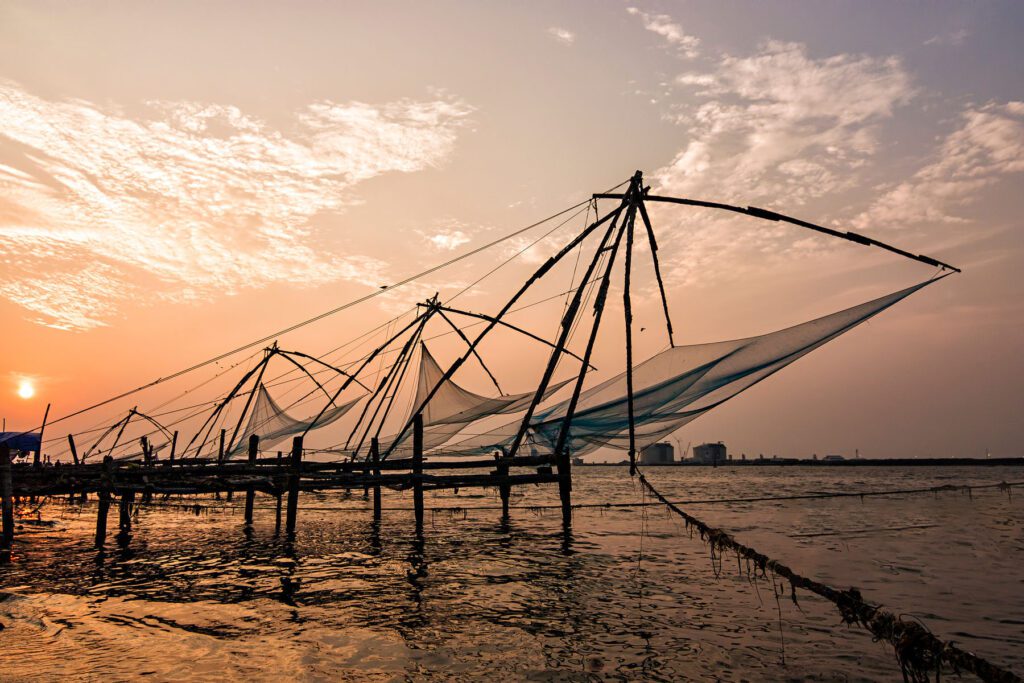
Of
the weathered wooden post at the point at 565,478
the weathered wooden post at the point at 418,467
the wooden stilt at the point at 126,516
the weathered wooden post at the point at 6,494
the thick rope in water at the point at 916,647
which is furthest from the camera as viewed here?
the wooden stilt at the point at 126,516

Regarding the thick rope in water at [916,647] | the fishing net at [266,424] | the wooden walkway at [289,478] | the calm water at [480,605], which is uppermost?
the fishing net at [266,424]

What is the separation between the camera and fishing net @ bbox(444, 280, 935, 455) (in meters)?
9.57

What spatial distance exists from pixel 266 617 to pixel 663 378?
286 inches

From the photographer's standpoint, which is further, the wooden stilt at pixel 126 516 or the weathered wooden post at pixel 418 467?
the wooden stilt at pixel 126 516

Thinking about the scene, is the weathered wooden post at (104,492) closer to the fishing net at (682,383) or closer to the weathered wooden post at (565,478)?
the fishing net at (682,383)

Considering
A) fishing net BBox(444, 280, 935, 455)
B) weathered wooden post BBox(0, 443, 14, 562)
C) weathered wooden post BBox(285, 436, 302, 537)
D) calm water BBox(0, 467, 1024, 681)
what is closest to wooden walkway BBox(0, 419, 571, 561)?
weathered wooden post BBox(285, 436, 302, 537)

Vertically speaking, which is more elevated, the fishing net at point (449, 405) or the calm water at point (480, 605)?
the fishing net at point (449, 405)

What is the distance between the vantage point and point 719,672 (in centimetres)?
557

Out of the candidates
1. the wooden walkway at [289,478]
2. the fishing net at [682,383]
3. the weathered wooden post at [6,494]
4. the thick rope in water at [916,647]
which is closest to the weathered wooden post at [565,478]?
the wooden walkway at [289,478]

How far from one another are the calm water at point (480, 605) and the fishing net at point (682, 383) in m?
2.35

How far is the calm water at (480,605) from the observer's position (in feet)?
19.2

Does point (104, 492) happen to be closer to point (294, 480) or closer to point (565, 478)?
point (294, 480)

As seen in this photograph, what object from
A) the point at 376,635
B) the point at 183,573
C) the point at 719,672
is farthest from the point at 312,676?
the point at 183,573

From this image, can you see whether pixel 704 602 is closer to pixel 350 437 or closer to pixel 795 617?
pixel 795 617
